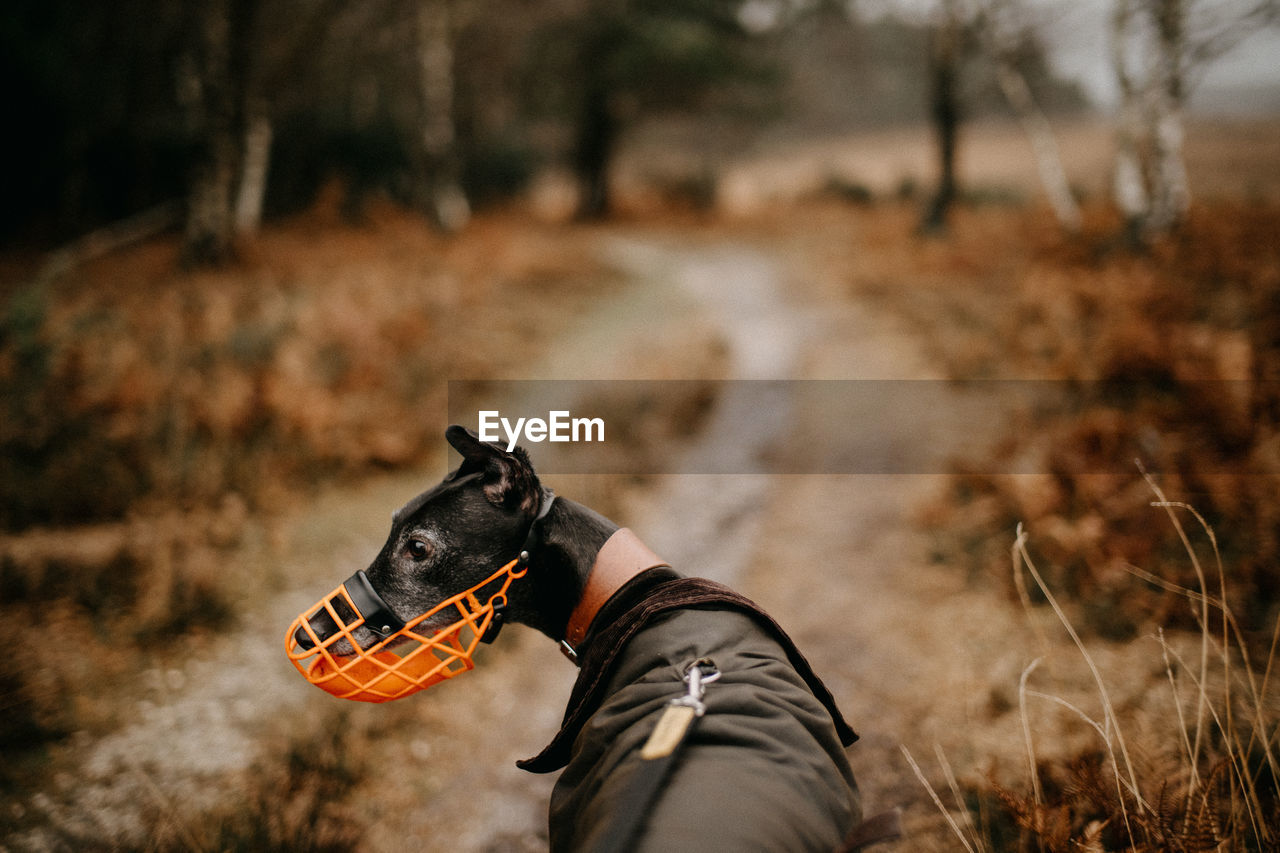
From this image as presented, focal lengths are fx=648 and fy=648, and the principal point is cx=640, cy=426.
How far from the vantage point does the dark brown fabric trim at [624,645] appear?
2033 mm

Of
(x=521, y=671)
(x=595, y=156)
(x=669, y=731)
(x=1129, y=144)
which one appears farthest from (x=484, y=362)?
(x=595, y=156)

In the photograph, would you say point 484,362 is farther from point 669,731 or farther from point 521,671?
point 669,731

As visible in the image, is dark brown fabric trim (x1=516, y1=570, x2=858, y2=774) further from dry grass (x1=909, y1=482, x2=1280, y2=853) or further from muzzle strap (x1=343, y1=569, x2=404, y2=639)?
muzzle strap (x1=343, y1=569, x2=404, y2=639)

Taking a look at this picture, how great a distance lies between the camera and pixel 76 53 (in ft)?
38.8

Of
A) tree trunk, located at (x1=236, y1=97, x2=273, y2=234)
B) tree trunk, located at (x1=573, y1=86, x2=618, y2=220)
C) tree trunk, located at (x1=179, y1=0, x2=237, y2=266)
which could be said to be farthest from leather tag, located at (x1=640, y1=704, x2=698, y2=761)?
tree trunk, located at (x1=573, y1=86, x2=618, y2=220)

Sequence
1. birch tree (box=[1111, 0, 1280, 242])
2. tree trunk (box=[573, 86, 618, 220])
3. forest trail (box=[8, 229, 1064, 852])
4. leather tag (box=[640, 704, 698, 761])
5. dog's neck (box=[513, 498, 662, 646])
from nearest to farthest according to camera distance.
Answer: leather tag (box=[640, 704, 698, 761])
dog's neck (box=[513, 498, 662, 646])
forest trail (box=[8, 229, 1064, 852])
birch tree (box=[1111, 0, 1280, 242])
tree trunk (box=[573, 86, 618, 220])

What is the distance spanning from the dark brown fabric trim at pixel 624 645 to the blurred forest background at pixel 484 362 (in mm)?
918

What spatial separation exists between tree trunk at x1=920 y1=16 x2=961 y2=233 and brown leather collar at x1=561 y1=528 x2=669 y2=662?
12.4 m

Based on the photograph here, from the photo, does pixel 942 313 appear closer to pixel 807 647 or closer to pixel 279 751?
pixel 807 647

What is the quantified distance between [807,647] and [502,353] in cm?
542

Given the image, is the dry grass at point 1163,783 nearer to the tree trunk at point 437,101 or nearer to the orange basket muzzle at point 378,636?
the orange basket muzzle at point 378,636

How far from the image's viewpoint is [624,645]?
2027 mm

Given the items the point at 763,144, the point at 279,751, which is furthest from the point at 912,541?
the point at 763,144

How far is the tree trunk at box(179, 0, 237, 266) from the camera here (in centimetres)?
848
